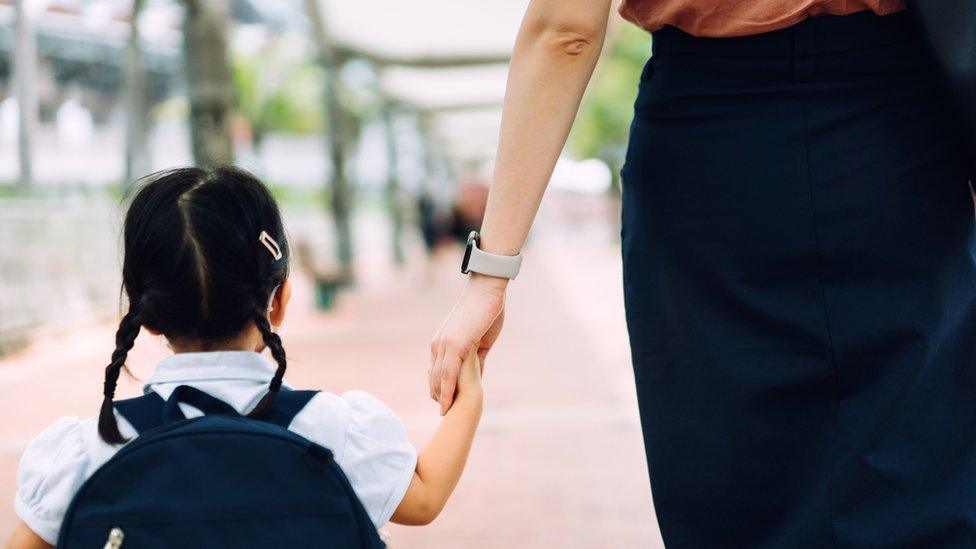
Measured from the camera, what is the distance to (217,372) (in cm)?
178

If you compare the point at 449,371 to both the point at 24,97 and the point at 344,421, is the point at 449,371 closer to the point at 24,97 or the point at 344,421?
the point at 344,421

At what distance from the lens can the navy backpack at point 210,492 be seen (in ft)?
5.23

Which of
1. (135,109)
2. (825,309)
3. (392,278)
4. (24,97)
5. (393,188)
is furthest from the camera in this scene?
(393,188)

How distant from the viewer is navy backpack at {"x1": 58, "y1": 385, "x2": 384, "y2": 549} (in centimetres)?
159

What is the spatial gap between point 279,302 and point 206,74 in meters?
7.09

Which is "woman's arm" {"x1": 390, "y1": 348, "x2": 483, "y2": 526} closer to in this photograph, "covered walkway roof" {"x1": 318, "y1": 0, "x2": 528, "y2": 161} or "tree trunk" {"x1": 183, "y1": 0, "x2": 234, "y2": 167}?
"tree trunk" {"x1": 183, "y1": 0, "x2": 234, "y2": 167}

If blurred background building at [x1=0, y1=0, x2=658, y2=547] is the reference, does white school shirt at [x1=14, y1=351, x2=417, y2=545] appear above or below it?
above

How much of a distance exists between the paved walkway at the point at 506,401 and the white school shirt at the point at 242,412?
20cm

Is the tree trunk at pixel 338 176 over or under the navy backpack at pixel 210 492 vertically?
under

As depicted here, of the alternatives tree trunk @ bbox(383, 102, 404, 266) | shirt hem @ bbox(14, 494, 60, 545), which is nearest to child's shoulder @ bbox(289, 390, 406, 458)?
shirt hem @ bbox(14, 494, 60, 545)

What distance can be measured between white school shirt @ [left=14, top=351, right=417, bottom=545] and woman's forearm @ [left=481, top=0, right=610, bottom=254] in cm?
32

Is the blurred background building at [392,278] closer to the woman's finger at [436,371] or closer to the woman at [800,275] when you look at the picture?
the woman's finger at [436,371]

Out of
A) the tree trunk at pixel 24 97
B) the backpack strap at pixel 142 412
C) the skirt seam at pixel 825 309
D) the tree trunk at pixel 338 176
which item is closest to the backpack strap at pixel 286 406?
the backpack strap at pixel 142 412

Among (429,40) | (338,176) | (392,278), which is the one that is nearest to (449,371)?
(338,176)
